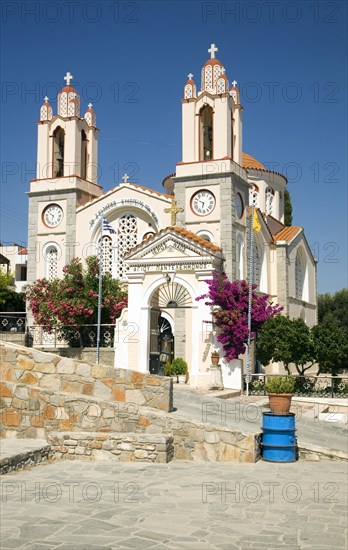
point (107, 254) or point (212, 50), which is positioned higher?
point (212, 50)

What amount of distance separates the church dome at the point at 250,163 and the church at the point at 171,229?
437 cm

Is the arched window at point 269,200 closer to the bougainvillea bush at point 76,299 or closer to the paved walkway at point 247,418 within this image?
the bougainvillea bush at point 76,299

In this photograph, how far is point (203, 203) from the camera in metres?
25.7

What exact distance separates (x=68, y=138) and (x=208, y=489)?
22097 mm

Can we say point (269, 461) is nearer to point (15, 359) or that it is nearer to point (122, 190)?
point (15, 359)

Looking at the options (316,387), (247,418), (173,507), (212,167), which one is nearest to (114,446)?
(173,507)

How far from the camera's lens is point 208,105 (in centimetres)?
2589

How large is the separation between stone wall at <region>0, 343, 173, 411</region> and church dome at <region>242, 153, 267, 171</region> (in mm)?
24609

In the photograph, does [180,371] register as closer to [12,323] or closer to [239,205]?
[239,205]

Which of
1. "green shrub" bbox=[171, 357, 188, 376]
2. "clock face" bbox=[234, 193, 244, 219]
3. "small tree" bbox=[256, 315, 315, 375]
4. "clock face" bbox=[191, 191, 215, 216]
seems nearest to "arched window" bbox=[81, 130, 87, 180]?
"clock face" bbox=[191, 191, 215, 216]

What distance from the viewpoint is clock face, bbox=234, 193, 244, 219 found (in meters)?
25.8

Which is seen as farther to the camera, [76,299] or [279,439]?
[76,299]

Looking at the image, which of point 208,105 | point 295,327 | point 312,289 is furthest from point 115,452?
point 312,289

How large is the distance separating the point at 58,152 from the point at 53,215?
10.0 ft
